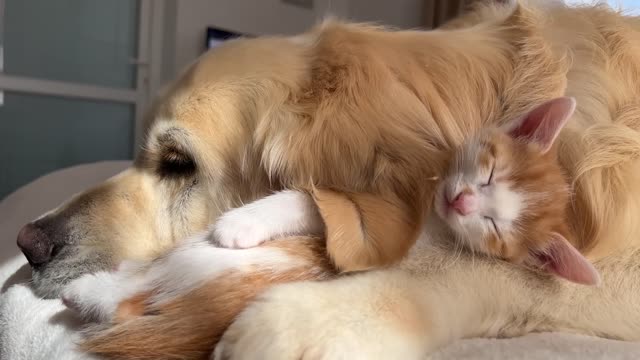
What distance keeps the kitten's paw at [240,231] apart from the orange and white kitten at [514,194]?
0.22 meters

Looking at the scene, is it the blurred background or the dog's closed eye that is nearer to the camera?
the dog's closed eye

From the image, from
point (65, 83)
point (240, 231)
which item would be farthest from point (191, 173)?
point (65, 83)

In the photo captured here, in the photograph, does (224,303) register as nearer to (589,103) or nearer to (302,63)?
(302,63)

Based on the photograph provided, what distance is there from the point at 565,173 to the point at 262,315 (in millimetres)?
428

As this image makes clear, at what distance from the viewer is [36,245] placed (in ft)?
2.98

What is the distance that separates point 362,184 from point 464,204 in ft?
0.41

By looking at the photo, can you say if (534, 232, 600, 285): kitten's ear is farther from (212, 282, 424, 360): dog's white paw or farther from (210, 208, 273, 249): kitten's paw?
(210, 208, 273, 249): kitten's paw

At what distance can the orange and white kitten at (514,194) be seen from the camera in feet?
2.47

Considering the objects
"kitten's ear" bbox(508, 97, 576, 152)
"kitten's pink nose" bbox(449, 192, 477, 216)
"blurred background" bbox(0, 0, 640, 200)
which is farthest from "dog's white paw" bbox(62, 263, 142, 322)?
"blurred background" bbox(0, 0, 640, 200)

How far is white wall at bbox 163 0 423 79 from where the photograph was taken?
11.0 ft

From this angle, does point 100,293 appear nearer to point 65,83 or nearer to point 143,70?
point 65,83

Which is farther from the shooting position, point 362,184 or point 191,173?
point 191,173

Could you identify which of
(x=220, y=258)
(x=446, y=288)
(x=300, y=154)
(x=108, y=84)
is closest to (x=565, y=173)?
(x=446, y=288)

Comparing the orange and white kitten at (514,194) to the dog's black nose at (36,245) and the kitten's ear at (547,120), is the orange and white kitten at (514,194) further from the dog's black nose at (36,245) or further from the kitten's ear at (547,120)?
the dog's black nose at (36,245)
